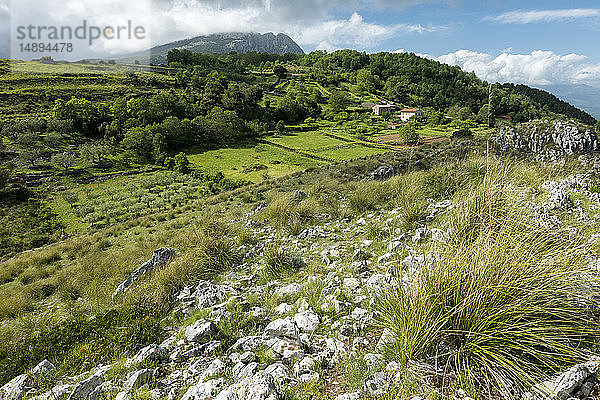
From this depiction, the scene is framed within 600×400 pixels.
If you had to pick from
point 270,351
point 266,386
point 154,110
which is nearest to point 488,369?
point 266,386

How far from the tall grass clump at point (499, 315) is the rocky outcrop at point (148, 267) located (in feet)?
17.8

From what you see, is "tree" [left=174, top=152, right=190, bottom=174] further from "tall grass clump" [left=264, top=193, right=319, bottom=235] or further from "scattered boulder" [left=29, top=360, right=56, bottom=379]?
"scattered boulder" [left=29, top=360, right=56, bottom=379]

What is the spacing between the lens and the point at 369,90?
5354 inches

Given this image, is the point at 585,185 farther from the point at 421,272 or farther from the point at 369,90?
the point at 369,90

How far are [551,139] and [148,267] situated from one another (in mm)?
18951

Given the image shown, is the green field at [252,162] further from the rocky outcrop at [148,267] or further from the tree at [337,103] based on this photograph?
the tree at [337,103]

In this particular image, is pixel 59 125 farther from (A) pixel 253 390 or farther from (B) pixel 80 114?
(A) pixel 253 390

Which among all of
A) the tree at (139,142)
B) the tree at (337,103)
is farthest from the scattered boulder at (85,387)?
the tree at (337,103)

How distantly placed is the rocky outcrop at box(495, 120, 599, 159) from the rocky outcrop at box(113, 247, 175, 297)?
12.5 m

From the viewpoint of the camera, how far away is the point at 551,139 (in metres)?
14.6

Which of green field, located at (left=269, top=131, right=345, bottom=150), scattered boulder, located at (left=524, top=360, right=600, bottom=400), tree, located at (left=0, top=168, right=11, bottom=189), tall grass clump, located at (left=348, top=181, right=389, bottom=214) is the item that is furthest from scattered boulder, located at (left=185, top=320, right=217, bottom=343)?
green field, located at (left=269, top=131, right=345, bottom=150)

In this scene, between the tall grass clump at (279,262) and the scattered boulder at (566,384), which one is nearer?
the scattered boulder at (566,384)

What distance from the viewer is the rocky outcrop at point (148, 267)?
6.01 metres

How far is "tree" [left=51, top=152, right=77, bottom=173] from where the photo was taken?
5381 cm
